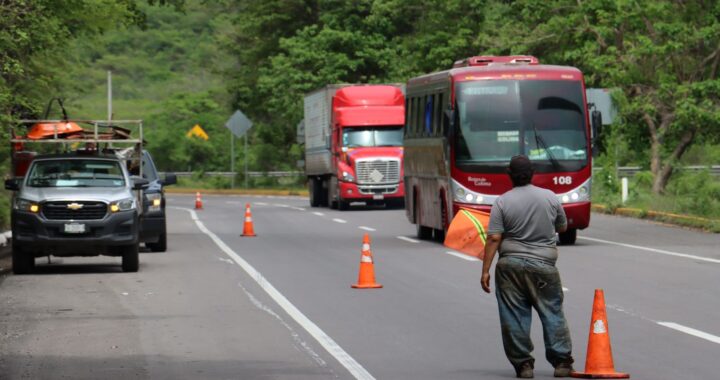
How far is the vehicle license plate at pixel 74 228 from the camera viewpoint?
22203 mm

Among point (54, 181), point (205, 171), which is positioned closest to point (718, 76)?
point (54, 181)

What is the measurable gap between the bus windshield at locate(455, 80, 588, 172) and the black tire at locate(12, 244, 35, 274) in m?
8.02

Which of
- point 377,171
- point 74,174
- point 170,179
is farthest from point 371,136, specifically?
point 74,174

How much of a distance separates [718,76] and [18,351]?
2768 cm

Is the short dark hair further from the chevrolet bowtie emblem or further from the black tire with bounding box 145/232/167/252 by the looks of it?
the black tire with bounding box 145/232/167/252

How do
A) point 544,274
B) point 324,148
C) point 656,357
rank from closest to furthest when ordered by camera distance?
1. point 544,274
2. point 656,357
3. point 324,148

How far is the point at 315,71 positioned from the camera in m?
64.9

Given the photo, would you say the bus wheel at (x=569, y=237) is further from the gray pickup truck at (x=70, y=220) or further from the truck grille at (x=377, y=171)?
the truck grille at (x=377, y=171)

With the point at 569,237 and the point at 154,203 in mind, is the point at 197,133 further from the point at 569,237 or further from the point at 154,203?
the point at 569,237

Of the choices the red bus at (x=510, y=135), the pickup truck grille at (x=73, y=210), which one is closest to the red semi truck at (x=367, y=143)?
the red bus at (x=510, y=135)

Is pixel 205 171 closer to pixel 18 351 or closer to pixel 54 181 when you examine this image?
→ pixel 54 181

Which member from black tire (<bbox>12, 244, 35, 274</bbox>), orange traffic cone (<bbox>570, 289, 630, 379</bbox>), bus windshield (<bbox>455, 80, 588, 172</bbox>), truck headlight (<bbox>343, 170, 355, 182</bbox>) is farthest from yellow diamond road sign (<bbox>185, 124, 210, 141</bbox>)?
orange traffic cone (<bbox>570, 289, 630, 379</bbox>)

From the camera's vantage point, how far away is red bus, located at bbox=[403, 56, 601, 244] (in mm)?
27000

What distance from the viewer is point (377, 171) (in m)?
44.8
